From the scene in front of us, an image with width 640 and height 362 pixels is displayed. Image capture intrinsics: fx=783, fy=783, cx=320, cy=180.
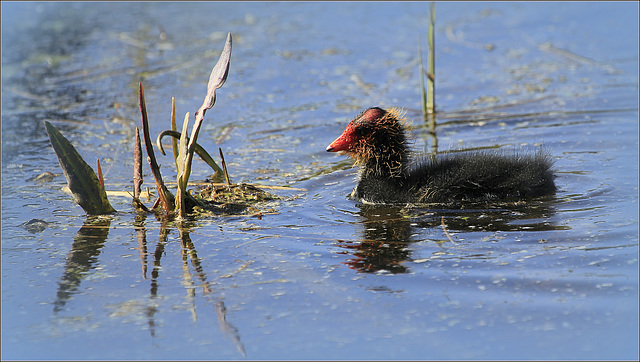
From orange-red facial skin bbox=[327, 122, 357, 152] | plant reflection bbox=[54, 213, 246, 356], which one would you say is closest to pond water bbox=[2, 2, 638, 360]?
plant reflection bbox=[54, 213, 246, 356]

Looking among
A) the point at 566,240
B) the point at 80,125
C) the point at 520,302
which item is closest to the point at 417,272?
the point at 520,302

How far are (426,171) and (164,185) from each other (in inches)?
76.2

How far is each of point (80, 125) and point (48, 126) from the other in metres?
3.20

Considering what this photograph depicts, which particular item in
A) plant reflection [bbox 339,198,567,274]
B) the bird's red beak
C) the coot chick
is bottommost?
plant reflection [bbox 339,198,567,274]

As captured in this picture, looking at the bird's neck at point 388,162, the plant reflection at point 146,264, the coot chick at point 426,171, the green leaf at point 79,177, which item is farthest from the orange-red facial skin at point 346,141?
the green leaf at point 79,177

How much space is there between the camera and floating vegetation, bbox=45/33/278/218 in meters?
5.32

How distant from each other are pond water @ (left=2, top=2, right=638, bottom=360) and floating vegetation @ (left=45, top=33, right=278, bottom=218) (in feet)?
0.56

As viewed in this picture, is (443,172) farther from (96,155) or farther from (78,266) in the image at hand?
(96,155)

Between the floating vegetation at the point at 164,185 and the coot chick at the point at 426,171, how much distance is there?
2.68ft

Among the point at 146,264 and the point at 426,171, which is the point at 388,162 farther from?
the point at 146,264

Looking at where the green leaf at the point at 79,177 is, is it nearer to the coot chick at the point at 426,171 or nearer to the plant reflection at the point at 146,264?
the plant reflection at the point at 146,264

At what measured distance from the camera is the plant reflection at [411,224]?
4617 millimetres

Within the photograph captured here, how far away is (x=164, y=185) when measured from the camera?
5.46 m

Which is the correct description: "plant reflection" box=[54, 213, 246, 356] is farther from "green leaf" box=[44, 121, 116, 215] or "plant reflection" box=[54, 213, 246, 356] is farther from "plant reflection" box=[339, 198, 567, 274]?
"plant reflection" box=[339, 198, 567, 274]
